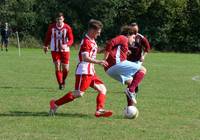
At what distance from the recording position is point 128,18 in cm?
4922

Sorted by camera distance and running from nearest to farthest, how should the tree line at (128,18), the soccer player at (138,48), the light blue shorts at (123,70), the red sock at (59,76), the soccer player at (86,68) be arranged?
the soccer player at (86,68)
the light blue shorts at (123,70)
the soccer player at (138,48)
the red sock at (59,76)
the tree line at (128,18)

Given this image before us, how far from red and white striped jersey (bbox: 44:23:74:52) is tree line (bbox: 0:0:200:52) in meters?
33.1

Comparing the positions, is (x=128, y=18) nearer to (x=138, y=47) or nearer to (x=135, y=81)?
(x=138, y=47)

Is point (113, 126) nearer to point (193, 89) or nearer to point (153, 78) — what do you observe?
point (193, 89)

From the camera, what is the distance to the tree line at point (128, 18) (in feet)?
160

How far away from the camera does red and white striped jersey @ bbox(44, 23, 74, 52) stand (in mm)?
15414

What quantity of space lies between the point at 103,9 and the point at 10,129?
41118 millimetres

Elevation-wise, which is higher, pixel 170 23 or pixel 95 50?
pixel 95 50

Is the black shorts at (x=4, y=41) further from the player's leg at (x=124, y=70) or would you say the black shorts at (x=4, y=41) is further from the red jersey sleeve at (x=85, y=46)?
the red jersey sleeve at (x=85, y=46)

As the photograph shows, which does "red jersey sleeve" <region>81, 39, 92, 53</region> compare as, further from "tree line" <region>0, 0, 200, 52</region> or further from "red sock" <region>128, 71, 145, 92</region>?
"tree line" <region>0, 0, 200, 52</region>

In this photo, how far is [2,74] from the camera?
19.3 meters

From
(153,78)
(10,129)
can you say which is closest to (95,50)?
(10,129)

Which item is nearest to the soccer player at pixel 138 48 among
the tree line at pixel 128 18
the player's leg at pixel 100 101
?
the player's leg at pixel 100 101

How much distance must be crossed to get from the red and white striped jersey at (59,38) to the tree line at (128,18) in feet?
109
